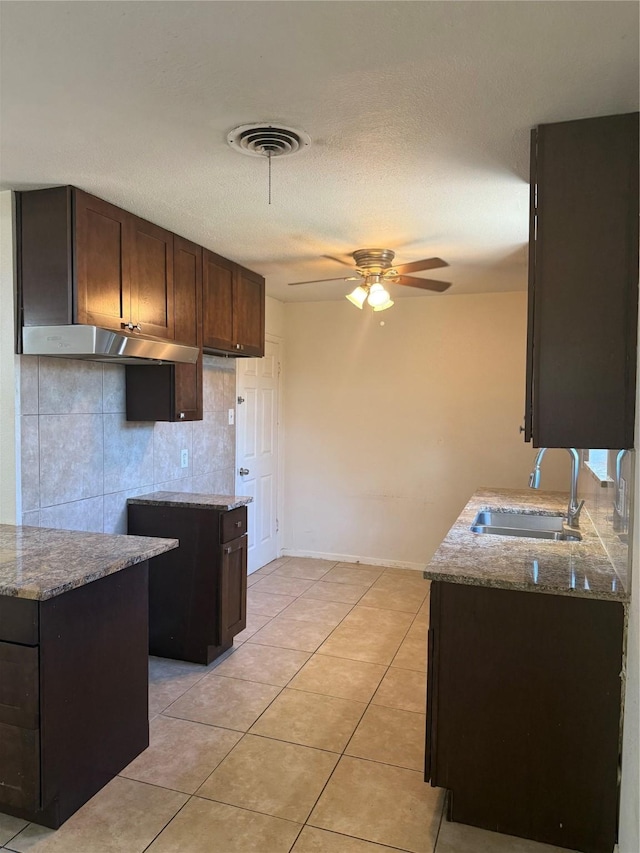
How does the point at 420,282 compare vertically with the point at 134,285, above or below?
above

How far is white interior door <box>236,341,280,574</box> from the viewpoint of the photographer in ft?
15.4

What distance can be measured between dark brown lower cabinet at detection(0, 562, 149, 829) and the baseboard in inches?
122

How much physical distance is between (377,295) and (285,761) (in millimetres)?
2297

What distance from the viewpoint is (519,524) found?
10.6 ft

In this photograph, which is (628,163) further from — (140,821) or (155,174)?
(140,821)

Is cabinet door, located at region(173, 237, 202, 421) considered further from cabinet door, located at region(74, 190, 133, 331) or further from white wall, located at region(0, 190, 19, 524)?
white wall, located at region(0, 190, 19, 524)

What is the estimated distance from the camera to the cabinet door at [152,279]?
2.89 m

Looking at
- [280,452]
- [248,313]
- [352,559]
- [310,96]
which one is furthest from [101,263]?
[352,559]

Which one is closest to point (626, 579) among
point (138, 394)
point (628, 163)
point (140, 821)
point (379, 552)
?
point (628, 163)

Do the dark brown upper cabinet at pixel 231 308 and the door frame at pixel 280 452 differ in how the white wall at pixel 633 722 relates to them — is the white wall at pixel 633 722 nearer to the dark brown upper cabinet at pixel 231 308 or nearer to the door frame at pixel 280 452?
the dark brown upper cabinet at pixel 231 308

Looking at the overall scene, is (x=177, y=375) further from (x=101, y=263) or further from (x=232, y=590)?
(x=232, y=590)

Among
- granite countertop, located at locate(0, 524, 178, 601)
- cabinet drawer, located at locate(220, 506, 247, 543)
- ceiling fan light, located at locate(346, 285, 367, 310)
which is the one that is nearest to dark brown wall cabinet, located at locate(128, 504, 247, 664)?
cabinet drawer, located at locate(220, 506, 247, 543)

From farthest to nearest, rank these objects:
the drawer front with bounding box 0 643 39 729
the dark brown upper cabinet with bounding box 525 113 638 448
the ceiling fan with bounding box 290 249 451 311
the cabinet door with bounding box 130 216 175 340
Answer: the ceiling fan with bounding box 290 249 451 311
the cabinet door with bounding box 130 216 175 340
the drawer front with bounding box 0 643 39 729
the dark brown upper cabinet with bounding box 525 113 638 448

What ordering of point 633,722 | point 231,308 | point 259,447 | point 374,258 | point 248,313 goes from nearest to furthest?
point 633,722, point 374,258, point 231,308, point 248,313, point 259,447
